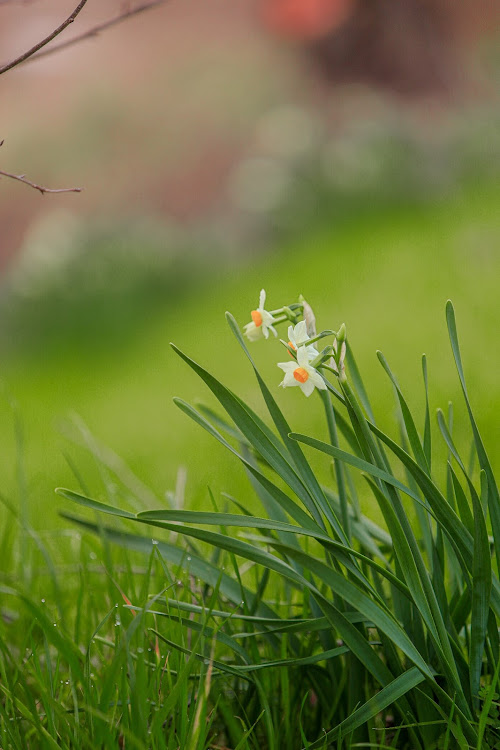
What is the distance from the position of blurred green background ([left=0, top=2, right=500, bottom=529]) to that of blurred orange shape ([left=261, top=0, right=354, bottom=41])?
0.08 meters

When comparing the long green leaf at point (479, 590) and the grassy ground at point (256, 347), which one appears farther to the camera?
the grassy ground at point (256, 347)

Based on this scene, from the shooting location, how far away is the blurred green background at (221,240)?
7.72 ft

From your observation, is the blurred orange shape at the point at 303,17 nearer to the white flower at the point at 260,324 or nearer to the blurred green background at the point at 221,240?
the blurred green background at the point at 221,240

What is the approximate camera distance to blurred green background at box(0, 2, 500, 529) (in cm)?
235

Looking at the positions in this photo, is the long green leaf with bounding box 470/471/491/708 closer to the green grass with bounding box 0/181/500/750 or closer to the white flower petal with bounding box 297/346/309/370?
the green grass with bounding box 0/181/500/750

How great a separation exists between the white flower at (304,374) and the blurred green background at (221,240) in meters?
0.44

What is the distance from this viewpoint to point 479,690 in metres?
0.65

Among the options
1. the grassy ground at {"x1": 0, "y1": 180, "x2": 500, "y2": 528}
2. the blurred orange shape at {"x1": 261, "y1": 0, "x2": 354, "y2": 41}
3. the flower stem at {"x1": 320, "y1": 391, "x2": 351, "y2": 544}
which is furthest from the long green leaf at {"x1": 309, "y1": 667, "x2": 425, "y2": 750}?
the blurred orange shape at {"x1": 261, "y1": 0, "x2": 354, "y2": 41}

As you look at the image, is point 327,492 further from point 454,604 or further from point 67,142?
point 67,142

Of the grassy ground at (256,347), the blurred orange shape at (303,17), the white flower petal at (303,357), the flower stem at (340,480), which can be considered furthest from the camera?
the blurred orange shape at (303,17)

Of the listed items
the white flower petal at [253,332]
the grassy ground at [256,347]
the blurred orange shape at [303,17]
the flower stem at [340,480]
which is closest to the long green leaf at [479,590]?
the flower stem at [340,480]

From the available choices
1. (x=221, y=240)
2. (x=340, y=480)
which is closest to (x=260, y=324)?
(x=340, y=480)

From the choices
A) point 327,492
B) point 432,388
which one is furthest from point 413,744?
point 432,388

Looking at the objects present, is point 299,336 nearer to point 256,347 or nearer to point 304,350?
point 304,350
